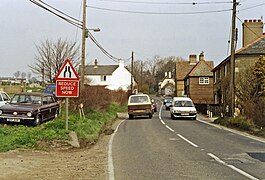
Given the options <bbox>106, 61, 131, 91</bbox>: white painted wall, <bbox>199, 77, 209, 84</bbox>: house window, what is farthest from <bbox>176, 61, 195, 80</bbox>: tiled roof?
<bbox>199, 77, 209, 84</bbox>: house window

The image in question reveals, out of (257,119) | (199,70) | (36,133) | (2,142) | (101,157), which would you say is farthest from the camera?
(199,70)

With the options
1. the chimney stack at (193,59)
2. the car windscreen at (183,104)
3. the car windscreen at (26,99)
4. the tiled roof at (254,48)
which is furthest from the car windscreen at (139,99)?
the chimney stack at (193,59)

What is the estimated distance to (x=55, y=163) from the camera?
10.9m

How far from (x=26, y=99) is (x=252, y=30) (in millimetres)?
31639

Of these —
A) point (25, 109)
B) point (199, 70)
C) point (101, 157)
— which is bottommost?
point (101, 157)

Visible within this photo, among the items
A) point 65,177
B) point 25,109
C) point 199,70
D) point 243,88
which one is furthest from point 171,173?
point 199,70

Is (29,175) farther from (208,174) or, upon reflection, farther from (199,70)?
(199,70)

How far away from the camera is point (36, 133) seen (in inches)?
572

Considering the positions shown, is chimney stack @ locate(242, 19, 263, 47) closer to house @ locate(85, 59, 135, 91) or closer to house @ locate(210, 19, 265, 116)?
house @ locate(210, 19, 265, 116)

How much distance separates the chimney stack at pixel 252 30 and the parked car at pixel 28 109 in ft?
95.0

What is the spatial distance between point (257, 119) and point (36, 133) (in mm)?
15158

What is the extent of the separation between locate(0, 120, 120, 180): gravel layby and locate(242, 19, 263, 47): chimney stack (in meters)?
34.3

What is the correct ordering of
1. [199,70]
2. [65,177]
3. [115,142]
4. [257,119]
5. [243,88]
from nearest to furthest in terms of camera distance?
[65,177], [115,142], [257,119], [243,88], [199,70]

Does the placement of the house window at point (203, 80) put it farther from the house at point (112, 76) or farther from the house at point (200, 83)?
the house at point (112, 76)
